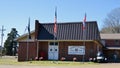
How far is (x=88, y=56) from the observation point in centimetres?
4616

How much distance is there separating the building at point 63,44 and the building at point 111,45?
2013cm

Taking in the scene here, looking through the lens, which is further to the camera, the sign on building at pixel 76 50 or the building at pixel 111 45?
the building at pixel 111 45

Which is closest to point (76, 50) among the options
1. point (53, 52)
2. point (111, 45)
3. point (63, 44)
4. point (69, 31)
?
point (63, 44)

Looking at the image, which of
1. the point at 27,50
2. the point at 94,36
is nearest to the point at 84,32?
the point at 94,36

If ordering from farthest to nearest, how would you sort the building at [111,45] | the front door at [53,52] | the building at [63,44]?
the building at [111,45] → the front door at [53,52] → the building at [63,44]

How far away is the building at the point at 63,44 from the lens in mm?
46219

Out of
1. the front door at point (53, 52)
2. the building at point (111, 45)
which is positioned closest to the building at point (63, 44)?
the front door at point (53, 52)

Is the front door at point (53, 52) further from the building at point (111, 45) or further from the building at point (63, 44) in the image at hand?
the building at point (111, 45)

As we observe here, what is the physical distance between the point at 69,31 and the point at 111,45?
87.4 ft

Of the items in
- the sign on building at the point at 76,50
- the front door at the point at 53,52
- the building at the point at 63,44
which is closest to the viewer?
the building at the point at 63,44

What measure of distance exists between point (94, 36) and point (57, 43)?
5672 mm

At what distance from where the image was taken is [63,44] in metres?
47.0

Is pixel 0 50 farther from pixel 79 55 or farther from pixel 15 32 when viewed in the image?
pixel 79 55

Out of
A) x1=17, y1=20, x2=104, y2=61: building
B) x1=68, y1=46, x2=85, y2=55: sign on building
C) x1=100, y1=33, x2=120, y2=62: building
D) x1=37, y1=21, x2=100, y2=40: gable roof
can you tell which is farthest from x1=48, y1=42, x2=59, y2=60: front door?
x1=100, y1=33, x2=120, y2=62: building
